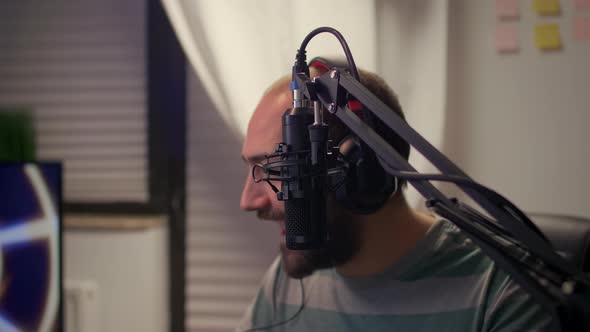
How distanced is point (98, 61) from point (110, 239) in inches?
24.2

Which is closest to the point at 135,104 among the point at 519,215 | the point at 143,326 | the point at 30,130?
the point at 30,130

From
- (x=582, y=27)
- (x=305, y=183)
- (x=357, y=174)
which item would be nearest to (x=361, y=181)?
(x=357, y=174)

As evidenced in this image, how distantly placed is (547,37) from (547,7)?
0.24 ft

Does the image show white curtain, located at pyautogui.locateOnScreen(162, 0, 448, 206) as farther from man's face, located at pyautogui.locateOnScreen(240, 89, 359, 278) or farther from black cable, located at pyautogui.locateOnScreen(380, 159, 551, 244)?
black cable, located at pyautogui.locateOnScreen(380, 159, 551, 244)

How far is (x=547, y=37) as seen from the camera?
4.23 ft

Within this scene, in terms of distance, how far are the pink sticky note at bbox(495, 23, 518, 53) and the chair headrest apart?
1.58ft

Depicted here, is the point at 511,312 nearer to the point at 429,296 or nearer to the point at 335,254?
the point at 429,296

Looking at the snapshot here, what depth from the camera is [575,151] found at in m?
1.30

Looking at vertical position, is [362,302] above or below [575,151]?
below

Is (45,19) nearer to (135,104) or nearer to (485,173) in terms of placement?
(135,104)

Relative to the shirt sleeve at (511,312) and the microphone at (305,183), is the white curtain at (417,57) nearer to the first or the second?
the shirt sleeve at (511,312)

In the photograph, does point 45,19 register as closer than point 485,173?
No

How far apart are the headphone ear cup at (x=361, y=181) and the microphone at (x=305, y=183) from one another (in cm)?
7

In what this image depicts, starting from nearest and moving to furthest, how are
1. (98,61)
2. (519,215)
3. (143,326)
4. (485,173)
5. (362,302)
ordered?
(519,215) → (362,302) → (485,173) → (143,326) → (98,61)
